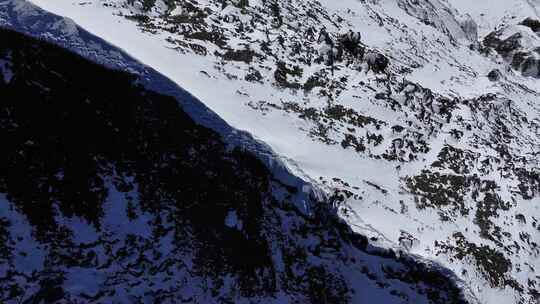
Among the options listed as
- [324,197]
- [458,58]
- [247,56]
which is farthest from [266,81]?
[458,58]

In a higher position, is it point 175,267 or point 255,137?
point 255,137

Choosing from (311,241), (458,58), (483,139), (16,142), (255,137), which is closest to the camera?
(16,142)

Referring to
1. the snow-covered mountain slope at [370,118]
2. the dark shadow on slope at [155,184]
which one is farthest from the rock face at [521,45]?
the dark shadow on slope at [155,184]

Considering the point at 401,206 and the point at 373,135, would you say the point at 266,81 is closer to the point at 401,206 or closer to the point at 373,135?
the point at 373,135

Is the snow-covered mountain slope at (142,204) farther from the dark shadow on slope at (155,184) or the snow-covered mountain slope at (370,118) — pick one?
the snow-covered mountain slope at (370,118)

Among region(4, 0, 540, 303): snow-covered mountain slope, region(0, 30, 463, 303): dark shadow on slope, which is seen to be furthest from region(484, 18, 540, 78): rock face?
region(0, 30, 463, 303): dark shadow on slope

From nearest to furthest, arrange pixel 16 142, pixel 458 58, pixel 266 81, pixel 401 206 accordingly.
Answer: pixel 16 142
pixel 401 206
pixel 266 81
pixel 458 58

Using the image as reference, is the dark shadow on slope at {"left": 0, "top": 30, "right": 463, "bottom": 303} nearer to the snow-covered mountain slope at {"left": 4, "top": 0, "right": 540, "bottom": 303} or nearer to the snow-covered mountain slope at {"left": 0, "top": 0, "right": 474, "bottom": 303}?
the snow-covered mountain slope at {"left": 0, "top": 0, "right": 474, "bottom": 303}

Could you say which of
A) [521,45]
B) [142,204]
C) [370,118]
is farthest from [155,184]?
[521,45]
